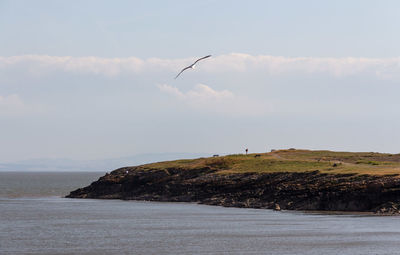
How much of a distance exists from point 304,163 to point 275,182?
1622 centimetres

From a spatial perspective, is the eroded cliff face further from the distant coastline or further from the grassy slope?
the grassy slope

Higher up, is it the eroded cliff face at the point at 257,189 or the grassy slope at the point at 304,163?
the grassy slope at the point at 304,163

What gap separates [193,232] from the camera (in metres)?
60.5

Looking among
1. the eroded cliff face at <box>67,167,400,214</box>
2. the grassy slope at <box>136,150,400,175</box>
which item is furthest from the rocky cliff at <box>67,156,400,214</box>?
the grassy slope at <box>136,150,400,175</box>

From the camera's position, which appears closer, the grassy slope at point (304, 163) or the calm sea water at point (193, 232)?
the calm sea water at point (193, 232)

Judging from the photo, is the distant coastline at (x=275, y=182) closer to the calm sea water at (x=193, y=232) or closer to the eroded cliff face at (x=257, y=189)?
the eroded cliff face at (x=257, y=189)

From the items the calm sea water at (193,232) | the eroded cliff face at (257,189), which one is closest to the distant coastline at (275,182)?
the eroded cliff face at (257,189)

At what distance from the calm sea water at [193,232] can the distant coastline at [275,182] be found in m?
5.38

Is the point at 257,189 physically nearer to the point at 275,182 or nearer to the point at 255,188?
the point at 255,188

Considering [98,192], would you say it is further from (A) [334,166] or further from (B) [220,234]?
(B) [220,234]

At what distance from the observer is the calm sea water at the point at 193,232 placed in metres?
50.2

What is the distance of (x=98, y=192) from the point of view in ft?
381

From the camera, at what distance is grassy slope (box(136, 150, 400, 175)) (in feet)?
311

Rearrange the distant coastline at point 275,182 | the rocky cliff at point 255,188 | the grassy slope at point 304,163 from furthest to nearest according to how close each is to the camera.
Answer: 1. the grassy slope at point 304,163
2. the distant coastline at point 275,182
3. the rocky cliff at point 255,188
